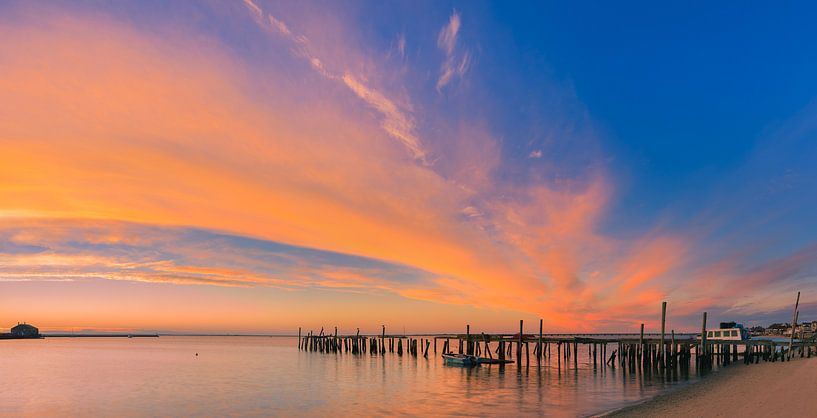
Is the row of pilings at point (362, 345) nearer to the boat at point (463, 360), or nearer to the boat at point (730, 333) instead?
the boat at point (463, 360)

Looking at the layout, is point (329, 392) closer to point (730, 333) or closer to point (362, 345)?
point (730, 333)

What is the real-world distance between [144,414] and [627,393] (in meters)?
32.4

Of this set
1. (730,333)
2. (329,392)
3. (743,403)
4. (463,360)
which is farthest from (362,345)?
(743,403)

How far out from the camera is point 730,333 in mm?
71000

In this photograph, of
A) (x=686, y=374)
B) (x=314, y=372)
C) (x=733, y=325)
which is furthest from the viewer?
(x=733, y=325)

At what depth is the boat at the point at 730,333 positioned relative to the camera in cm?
6893

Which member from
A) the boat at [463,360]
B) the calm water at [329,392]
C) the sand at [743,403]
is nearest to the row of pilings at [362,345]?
the boat at [463,360]

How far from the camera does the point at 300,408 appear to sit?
110 feet

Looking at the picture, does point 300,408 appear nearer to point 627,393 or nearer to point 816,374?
point 627,393

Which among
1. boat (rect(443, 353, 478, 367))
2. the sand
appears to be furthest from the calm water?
the sand

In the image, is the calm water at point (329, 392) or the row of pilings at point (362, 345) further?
the row of pilings at point (362, 345)

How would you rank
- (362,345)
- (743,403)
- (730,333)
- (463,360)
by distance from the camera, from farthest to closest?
(362,345) → (730,333) → (463,360) → (743,403)

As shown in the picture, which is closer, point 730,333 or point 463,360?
point 463,360

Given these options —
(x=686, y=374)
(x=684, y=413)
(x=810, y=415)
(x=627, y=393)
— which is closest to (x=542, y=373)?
(x=686, y=374)
